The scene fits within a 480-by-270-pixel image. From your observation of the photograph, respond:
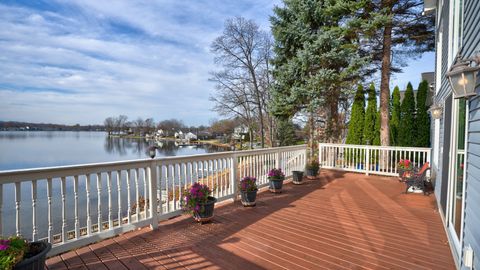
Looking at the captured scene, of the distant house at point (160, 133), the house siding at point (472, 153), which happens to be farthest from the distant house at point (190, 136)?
the house siding at point (472, 153)

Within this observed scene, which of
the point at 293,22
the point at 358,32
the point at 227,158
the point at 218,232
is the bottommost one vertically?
the point at 218,232

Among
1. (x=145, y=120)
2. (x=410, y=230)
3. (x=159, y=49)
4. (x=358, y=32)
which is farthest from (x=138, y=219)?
(x=145, y=120)

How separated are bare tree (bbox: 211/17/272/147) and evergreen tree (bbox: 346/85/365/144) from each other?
775cm

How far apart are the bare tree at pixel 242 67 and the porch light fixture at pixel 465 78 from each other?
50.6 ft

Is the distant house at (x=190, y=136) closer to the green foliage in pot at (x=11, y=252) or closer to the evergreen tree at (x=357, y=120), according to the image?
the evergreen tree at (x=357, y=120)

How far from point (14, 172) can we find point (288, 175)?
18.5 feet

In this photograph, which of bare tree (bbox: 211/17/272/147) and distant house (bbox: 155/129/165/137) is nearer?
bare tree (bbox: 211/17/272/147)

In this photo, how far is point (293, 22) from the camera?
955 centimetres

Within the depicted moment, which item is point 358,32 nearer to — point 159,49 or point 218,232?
point 218,232

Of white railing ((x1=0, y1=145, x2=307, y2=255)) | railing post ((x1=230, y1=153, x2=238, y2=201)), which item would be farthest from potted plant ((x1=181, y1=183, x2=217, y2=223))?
railing post ((x1=230, y1=153, x2=238, y2=201))

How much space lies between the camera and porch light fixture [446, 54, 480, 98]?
167cm

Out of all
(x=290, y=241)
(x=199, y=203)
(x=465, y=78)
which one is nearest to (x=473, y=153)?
(x=465, y=78)

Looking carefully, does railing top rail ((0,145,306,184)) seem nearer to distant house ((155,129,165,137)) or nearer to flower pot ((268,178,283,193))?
flower pot ((268,178,283,193))

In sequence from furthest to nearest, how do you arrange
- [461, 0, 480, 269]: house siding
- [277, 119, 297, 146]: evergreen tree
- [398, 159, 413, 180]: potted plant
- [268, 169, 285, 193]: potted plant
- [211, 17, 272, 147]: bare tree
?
[277, 119, 297, 146]: evergreen tree
[211, 17, 272, 147]: bare tree
[398, 159, 413, 180]: potted plant
[268, 169, 285, 193]: potted plant
[461, 0, 480, 269]: house siding
